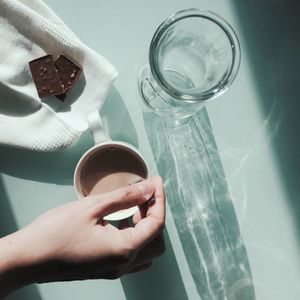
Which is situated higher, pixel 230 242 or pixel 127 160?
pixel 127 160

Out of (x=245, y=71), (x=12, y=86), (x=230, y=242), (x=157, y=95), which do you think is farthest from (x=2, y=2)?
(x=230, y=242)

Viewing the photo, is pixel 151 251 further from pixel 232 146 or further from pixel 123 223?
pixel 232 146

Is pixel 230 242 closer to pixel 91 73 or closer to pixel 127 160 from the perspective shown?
pixel 127 160

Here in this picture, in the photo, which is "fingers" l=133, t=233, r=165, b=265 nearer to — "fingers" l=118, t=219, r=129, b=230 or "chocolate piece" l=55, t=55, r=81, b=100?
"fingers" l=118, t=219, r=129, b=230

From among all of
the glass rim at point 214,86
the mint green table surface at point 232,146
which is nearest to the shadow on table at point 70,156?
the mint green table surface at point 232,146

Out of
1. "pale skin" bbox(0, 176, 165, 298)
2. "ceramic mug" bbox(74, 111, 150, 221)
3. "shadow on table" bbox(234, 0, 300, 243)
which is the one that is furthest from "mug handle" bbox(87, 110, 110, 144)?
"shadow on table" bbox(234, 0, 300, 243)

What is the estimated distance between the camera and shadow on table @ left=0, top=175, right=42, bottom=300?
2.30 feet

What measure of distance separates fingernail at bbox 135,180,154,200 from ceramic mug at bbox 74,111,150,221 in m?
0.05

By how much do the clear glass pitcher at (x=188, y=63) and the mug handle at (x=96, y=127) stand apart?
0.27 ft

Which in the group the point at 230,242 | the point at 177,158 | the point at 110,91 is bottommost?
the point at 230,242

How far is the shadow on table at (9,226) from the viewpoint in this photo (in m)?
0.70

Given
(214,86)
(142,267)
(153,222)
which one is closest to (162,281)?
(142,267)

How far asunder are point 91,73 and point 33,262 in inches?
10.1

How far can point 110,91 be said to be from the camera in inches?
28.0
